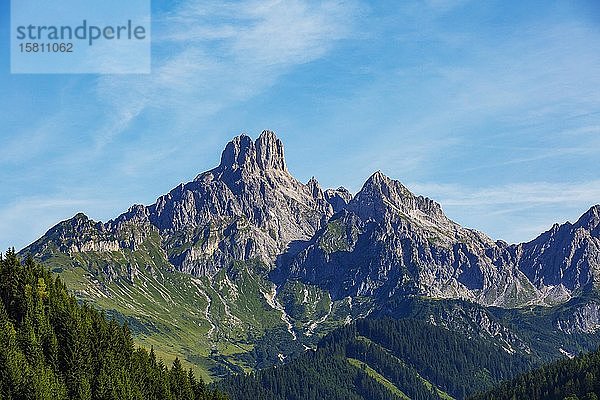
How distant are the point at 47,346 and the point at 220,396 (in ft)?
192

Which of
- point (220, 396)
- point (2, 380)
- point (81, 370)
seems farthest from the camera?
point (220, 396)

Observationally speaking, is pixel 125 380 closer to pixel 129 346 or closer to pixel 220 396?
pixel 129 346

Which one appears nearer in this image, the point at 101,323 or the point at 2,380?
the point at 2,380

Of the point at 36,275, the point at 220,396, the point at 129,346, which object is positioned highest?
the point at 36,275

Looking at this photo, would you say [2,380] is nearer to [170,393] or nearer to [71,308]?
[71,308]

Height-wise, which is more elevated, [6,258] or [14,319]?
[6,258]

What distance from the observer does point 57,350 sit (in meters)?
136

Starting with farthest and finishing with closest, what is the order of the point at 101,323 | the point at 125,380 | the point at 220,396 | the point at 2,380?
the point at 220,396, the point at 101,323, the point at 125,380, the point at 2,380

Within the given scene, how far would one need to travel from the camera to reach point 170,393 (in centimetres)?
16150

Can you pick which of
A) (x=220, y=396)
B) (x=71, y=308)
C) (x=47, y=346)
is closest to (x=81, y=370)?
(x=47, y=346)

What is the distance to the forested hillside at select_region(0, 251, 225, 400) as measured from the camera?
389ft

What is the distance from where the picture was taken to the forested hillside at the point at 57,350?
11850 centimetres

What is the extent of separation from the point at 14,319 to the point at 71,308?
15.2 metres

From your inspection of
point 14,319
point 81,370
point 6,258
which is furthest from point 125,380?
point 6,258
